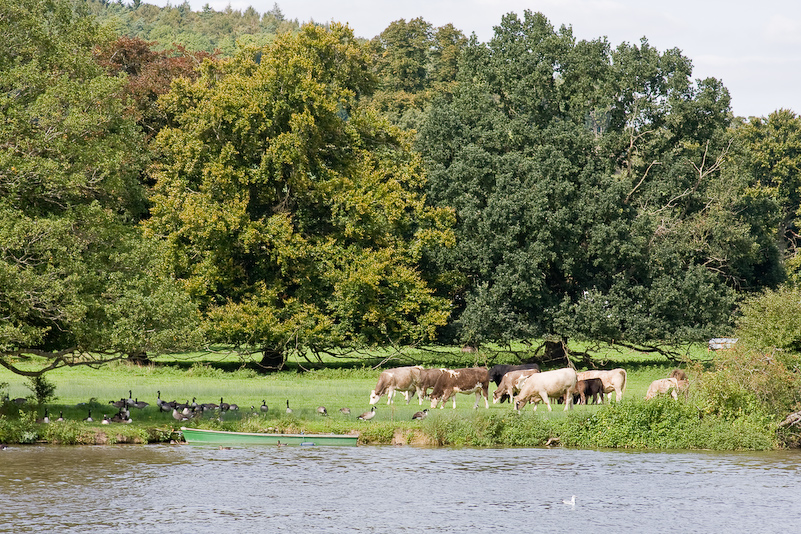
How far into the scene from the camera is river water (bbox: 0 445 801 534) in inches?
798

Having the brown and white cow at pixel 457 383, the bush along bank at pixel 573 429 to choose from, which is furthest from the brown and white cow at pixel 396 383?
the bush along bank at pixel 573 429

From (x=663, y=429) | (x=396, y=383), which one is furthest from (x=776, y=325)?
(x=396, y=383)

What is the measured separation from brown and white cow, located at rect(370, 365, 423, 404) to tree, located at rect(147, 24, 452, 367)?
36.7 feet

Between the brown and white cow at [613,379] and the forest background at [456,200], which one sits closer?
the brown and white cow at [613,379]

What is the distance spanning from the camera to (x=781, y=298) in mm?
34594

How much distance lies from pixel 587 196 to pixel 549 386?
60.3 feet

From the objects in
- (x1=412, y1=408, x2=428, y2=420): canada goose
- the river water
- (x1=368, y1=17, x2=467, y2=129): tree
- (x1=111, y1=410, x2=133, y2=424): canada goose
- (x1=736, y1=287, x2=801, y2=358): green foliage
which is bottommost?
the river water

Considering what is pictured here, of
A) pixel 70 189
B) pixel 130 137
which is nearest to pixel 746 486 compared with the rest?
pixel 70 189

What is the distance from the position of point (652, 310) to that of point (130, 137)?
29.4 metres

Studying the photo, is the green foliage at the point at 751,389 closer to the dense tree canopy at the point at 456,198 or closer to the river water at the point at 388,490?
the river water at the point at 388,490

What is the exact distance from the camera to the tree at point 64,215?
2684 cm

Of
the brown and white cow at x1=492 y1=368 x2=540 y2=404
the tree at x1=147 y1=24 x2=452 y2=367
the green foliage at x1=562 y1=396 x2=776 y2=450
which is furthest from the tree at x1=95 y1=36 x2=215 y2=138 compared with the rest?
the green foliage at x1=562 y1=396 x2=776 y2=450

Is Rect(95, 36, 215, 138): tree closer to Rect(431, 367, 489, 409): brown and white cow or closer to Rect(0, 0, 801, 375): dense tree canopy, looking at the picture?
Rect(0, 0, 801, 375): dense tree canopy

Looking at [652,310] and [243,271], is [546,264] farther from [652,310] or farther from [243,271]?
[243,271]
